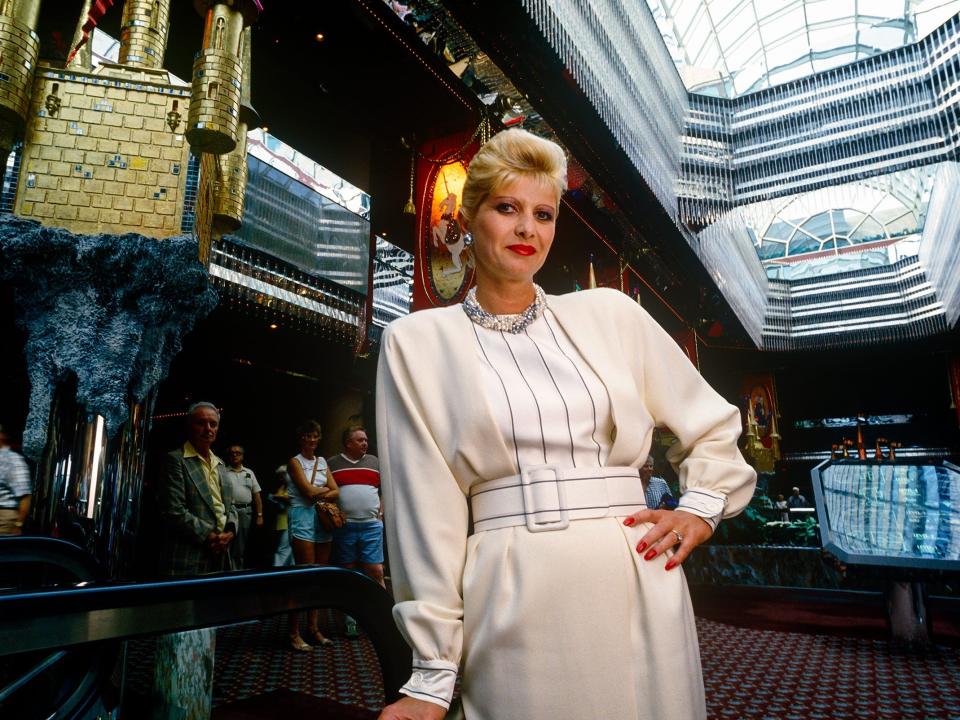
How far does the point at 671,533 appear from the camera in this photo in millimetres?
943

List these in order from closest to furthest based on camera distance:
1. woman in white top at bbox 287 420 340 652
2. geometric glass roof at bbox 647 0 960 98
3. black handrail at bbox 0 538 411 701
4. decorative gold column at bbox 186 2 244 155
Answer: black handrail at bbox 0 538 411 701, decorative gold column at bbox 186 2 244 155, woman in white top at bbox 287 420 340 652, geometric glass roof at bbox 647 0 960 98

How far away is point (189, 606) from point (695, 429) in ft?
2.65

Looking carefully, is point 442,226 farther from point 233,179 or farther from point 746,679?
point 746,679

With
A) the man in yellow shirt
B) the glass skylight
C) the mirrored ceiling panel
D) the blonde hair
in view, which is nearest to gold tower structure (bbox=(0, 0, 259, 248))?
the man in yellow shirt

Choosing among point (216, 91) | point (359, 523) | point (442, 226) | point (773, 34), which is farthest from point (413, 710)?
point (773, 34)

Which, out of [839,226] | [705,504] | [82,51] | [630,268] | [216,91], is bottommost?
[705,504]

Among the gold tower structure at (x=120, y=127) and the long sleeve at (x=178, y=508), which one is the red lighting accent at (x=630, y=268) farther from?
the long sleeve at (x=178, y=508)

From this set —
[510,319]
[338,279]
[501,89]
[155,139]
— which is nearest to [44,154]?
[155,139]

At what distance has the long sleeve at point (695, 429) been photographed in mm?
1008

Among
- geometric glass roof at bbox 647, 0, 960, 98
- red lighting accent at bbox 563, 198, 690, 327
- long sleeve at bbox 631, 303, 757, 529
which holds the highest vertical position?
geometric glass roof at bbox 647, 0, 960, 98

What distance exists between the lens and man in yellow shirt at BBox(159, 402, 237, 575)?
3.42 meters

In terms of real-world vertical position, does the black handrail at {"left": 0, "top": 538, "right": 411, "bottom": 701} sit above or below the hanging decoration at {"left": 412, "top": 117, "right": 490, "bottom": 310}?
below

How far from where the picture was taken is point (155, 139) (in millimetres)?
2568

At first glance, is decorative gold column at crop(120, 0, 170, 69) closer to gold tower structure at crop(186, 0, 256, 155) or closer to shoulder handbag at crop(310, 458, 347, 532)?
gold tower structure at crop(186, 0, 256, 155)
